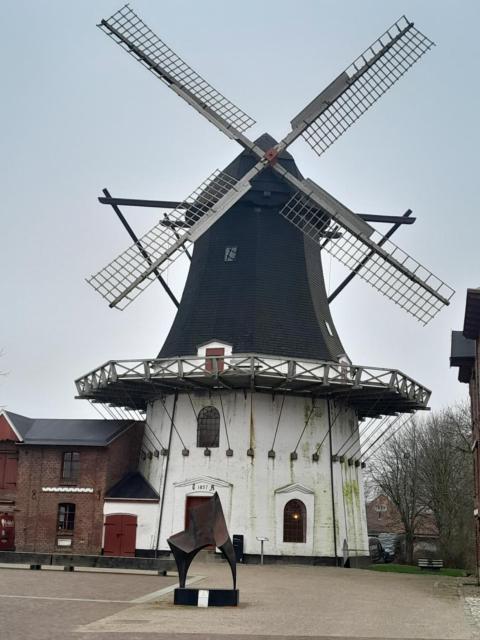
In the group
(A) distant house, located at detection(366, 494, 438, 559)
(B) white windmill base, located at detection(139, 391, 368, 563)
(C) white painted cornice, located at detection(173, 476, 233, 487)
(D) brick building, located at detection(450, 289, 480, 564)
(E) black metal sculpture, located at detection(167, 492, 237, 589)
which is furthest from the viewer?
(A) distant house, located at detection(366, 494, 438, 559)

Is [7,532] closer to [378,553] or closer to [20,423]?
[20,423]

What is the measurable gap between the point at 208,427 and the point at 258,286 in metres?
5.21

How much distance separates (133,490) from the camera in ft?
105

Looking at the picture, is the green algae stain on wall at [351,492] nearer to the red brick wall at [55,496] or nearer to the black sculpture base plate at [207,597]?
the red brick wall at [55,496]

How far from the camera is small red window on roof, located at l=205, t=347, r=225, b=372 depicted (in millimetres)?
29372

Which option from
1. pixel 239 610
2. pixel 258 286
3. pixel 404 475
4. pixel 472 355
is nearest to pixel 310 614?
pixel 239 610

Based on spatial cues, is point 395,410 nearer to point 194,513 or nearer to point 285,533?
point 285,533

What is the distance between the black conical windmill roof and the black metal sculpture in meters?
12.7

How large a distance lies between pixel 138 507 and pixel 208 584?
34.1ft

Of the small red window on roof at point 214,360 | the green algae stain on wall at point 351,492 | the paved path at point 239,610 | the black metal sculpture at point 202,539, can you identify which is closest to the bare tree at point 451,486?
the green algae stain on wall at point 351,492

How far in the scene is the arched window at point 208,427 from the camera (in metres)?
31.2

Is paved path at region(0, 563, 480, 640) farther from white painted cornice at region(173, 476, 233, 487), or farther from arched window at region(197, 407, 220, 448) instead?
arched window at region(197, 407, 220, 448)

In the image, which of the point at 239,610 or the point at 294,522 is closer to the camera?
the point at 239,610

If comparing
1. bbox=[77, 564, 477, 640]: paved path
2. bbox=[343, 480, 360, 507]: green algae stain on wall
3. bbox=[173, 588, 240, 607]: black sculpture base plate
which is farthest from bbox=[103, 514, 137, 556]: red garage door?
bbox=[173, 588, 240, 607]: black sculpture base plate
